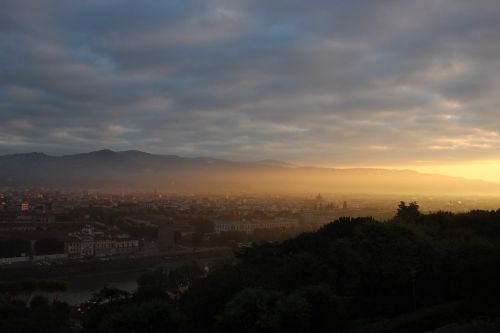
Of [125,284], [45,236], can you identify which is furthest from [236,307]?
[45,236]

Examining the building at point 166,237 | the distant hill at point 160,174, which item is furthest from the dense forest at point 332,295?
the distant hill at point 160,174

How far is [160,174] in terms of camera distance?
464 feet

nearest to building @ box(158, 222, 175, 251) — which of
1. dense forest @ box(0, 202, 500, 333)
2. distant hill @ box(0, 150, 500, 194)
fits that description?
dense forest @ box(0, 202, 500, 333)

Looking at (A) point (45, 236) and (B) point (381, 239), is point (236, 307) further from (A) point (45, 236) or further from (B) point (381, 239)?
(A) point (45, 236)

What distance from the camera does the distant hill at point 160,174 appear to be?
4869 inches

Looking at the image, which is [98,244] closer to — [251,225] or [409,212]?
[251,225]

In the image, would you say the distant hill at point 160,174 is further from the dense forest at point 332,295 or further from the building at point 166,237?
the dense forest at point 332,295

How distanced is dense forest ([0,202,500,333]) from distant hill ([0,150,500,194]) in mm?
95635

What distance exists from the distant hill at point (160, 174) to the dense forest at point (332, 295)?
9563cm

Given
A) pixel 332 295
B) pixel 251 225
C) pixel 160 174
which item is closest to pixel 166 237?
pixel 251 225

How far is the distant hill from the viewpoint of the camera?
12368 centimetres

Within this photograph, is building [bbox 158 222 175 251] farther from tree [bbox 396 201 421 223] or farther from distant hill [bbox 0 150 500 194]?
distant hill [bbox 0 150 500 194]

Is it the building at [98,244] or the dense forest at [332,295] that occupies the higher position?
the dense forest at [332,295]

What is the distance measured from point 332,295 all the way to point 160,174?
135m
